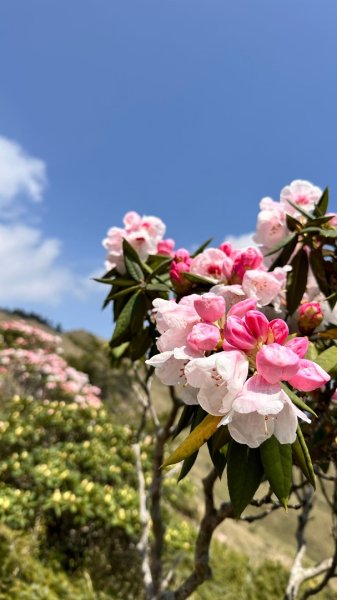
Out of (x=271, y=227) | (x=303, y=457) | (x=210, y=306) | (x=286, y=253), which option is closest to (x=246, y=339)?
(x=210, y=306)

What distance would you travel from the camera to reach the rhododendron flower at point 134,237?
5.50 feet

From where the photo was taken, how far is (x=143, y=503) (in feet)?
8.40

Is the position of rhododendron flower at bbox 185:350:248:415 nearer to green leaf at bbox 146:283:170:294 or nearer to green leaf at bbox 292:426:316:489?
green leaf at bbox 292:426:316:489

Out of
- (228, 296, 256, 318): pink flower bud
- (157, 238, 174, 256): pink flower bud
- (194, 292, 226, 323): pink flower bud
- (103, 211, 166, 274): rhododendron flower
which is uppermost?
(103, 211, 166, 274): rhododendron flower

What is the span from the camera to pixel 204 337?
819 millimetres

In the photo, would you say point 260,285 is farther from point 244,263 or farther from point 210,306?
point 210,306

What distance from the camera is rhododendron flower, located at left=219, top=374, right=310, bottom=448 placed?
2.34 ft

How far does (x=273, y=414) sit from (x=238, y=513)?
0.19m

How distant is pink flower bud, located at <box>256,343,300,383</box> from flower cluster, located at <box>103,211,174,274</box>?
994 millimetres

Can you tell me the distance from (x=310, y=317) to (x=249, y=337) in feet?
1.70

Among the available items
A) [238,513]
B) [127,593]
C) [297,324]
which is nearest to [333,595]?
[127,593]

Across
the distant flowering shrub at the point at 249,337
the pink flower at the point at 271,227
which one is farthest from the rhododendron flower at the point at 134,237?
the pink flower at the point at 271,227

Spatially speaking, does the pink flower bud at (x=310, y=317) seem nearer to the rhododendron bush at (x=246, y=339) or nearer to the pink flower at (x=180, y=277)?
the rhododendron bush at (x=246, y=339)

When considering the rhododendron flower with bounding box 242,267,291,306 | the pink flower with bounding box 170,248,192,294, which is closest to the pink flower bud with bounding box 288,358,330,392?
the rhododendron flower with bounding box 242,267,291,306
